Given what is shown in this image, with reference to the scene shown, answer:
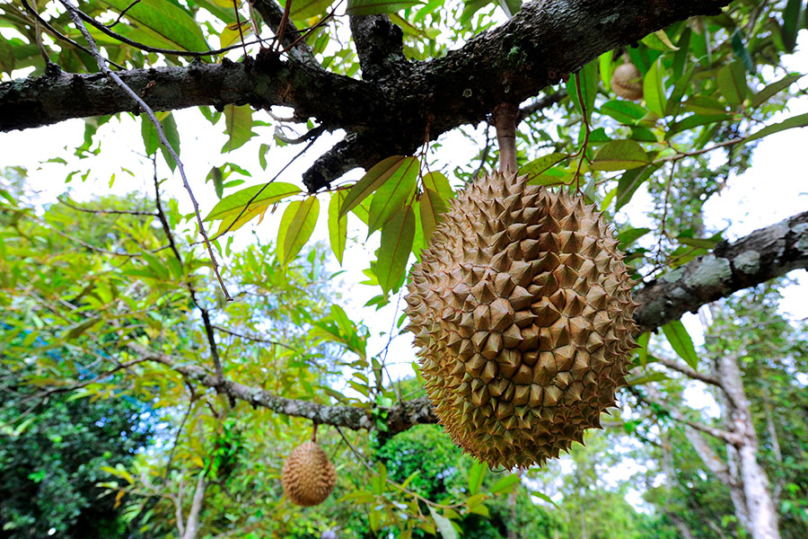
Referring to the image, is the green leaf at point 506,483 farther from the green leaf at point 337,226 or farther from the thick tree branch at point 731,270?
the green leaf at point 337,226

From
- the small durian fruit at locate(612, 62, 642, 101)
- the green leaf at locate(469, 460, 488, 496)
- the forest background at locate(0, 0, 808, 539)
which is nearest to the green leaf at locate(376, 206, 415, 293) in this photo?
the forest background at locate(0, 0, 808, 539)

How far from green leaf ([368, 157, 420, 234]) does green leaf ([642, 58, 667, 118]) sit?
2.12 feet

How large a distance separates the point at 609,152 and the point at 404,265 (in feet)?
1.55

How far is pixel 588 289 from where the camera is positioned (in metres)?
0.60

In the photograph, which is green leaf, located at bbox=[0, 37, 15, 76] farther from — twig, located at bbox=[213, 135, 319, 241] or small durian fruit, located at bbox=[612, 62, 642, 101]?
small durian fruit, located at bbox=[612, 62, 642, 101]

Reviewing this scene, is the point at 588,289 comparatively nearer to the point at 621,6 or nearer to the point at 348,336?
the point at 621,6

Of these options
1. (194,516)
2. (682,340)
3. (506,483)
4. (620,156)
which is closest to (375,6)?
(620,156)

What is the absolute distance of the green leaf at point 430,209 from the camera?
33.0 inches

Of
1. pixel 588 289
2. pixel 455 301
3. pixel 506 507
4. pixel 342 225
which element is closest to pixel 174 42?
pixel 342 225

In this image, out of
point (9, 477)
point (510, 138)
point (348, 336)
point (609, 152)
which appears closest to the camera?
point (510, 138)

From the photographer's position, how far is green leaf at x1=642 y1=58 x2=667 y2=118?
3.22 ft

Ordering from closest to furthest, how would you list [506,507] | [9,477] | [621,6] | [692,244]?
1. [621,6]
2. [692,244]
3. [506,507]
4. [9,477]

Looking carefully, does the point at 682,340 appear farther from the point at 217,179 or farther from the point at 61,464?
the point at 61,464

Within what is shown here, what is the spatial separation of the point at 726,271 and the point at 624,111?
0.45 metres
